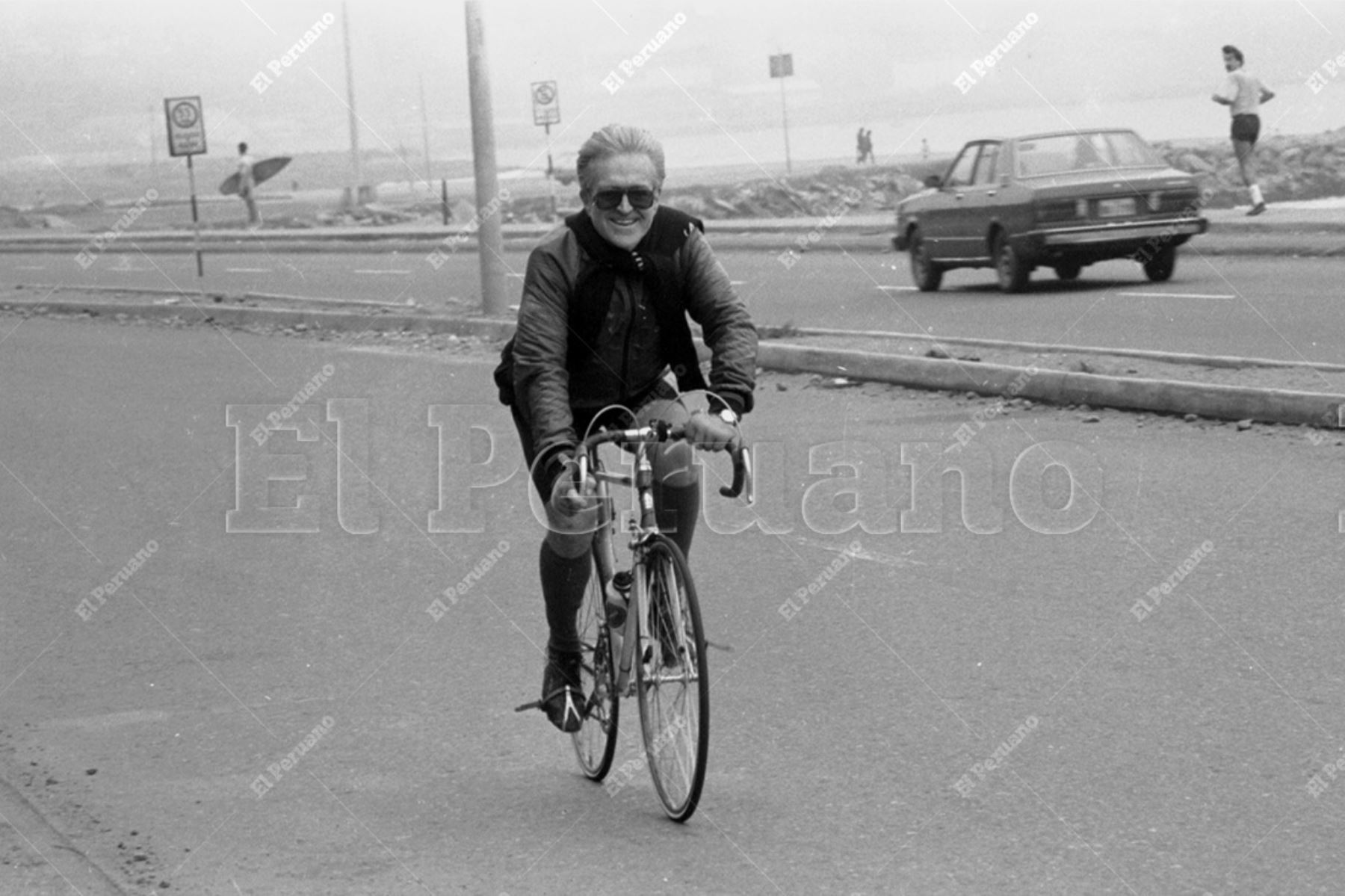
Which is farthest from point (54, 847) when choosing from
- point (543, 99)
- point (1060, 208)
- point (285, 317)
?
point (543, 99)

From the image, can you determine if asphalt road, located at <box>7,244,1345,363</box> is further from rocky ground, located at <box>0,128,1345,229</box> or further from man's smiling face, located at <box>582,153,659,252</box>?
rocky ground, located at <box>0,128,1345,229</box>

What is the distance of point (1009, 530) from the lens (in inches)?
353

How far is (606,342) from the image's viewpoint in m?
5.39

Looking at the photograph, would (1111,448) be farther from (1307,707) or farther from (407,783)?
(407,783)

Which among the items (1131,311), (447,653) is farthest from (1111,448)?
(1131,311)

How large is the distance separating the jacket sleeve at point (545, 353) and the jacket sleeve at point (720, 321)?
319 millimetres

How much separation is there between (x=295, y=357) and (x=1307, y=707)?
42.1 feet

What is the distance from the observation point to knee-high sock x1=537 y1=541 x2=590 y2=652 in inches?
224

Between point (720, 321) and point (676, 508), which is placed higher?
point (720, 321)

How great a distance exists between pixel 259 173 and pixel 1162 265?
5141cm

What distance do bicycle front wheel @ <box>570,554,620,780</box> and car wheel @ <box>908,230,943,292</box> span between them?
1593cm

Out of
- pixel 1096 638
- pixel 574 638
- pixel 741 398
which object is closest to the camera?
pixel 741 398

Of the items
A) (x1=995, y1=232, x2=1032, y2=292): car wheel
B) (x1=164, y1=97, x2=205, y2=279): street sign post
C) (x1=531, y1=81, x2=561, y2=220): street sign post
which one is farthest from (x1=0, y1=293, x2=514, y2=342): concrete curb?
(x1=531, y1=81, x2=561, y2=220): street sign post

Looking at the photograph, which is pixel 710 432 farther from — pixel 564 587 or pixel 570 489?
pixel 564 587
